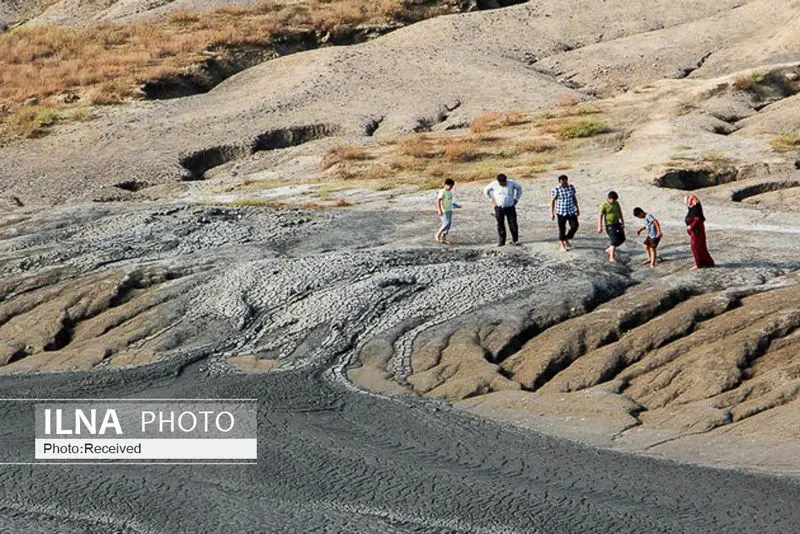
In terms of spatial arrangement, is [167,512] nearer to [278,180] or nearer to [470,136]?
[278,180]

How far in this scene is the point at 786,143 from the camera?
41938 mm

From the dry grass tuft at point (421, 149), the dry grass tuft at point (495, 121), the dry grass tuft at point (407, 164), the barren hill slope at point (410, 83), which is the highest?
the barren hill slope at point (410, 83)

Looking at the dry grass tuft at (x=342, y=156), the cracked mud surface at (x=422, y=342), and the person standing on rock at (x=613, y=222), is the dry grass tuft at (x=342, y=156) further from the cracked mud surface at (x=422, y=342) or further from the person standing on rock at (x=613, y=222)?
the person standing on rock at (x=613, y=222)

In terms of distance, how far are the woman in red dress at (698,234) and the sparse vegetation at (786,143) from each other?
16438 mm

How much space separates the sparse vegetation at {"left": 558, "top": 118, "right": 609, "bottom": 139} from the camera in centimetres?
4522

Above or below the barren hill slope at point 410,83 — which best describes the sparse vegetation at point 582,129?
below

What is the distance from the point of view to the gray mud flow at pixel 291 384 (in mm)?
16859

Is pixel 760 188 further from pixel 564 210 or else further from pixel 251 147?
pixel 251 147

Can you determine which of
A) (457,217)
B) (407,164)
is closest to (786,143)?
(407,164)

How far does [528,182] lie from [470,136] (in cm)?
742

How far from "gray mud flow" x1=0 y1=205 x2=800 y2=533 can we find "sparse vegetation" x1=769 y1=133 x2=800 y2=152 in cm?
1472

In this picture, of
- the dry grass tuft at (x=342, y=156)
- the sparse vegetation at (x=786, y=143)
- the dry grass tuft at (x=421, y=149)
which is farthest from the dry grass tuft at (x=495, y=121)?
the sparse vegetation at (x=786, y=143)

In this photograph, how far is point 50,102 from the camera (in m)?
54.4

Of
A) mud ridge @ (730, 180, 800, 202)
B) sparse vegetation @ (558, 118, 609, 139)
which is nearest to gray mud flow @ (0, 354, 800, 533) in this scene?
mud ridge @ (730, 180, 800, 202)
